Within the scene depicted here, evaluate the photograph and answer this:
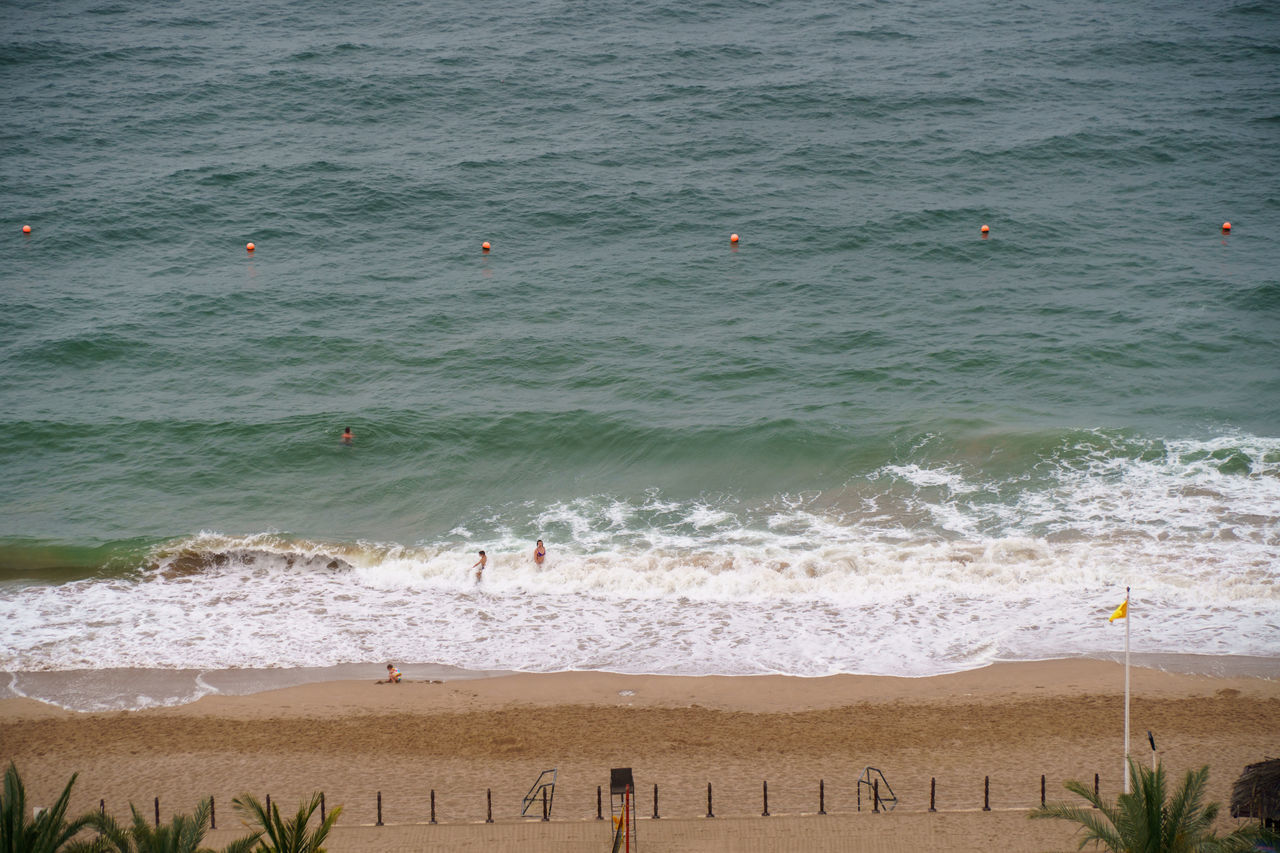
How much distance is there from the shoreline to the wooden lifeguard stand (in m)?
5.50

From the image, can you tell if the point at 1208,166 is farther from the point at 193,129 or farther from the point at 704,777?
the point at 193,129

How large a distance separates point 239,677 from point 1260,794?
776 inches

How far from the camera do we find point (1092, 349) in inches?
1464

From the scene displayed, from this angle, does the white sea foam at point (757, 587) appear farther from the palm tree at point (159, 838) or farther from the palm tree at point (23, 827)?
the palm tree at point (23, 827)

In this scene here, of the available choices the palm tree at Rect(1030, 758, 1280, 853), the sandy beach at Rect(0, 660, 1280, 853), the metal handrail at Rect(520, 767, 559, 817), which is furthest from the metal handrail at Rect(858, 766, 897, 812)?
the metal handrail at Rect(520, 767, 559, 817)

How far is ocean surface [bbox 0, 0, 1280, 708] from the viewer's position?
26.6 m

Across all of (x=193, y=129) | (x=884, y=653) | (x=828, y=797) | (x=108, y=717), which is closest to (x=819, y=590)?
(x=884, y=653)

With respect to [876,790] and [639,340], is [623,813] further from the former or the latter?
[639,340]

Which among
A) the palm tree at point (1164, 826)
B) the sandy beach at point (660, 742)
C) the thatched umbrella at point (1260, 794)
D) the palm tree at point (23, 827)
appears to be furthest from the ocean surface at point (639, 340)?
the palm tree at point (23, 827)

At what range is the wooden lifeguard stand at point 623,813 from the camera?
16.9 m

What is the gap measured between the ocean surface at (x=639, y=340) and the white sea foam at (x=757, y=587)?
0.40 ft

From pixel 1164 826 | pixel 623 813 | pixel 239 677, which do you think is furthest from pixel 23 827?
pixel 1164 826

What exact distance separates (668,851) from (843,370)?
72.8ft

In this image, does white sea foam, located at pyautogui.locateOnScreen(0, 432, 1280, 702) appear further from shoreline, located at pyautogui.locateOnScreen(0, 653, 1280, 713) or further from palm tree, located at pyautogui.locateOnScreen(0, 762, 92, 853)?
palm tree, located at pyautogui.locateOnScreen(0, 762, 92, 853)
